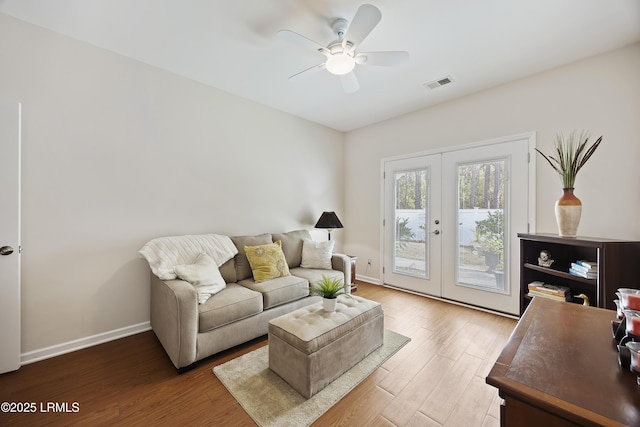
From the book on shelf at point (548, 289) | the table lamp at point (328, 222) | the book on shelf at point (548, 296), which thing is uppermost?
the table lamp at point (328, 222)

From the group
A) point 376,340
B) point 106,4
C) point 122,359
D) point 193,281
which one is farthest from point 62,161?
point 376,340

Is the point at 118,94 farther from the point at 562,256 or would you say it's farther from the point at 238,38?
the point at 562,256

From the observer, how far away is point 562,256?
99.9 inches

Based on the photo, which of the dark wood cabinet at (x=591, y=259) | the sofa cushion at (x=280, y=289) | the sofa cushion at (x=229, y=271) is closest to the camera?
the dark wood cabinet at (x=591, y=259)

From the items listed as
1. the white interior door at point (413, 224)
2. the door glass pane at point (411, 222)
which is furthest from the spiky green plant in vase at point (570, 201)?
the door glass pane at point (411, 222)

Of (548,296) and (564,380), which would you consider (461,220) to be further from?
(564,380)

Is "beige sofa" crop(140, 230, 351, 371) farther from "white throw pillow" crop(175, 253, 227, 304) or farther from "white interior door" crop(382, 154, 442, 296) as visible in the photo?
"white interior door" crop(382, 154, 442, 296)

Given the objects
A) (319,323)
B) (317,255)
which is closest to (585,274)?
(319,323)

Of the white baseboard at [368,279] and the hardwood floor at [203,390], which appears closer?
the hardwood floor at [203,390]

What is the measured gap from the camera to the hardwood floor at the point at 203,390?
1.55m

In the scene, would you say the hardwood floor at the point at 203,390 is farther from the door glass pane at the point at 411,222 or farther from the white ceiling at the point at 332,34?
the white ceiling at the point at 332,34

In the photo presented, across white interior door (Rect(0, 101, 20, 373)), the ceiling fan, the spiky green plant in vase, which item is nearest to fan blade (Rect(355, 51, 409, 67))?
the ceiling fan

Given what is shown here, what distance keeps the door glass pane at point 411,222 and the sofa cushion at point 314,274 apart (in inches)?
47.6

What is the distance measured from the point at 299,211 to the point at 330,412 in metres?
2.84
